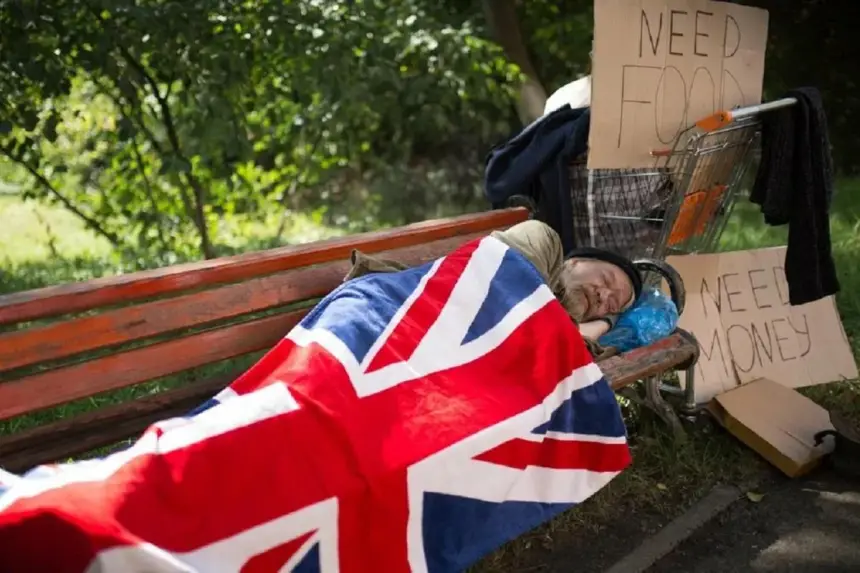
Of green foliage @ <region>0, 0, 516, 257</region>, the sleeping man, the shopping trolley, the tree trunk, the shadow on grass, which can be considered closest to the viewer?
the sleeping man

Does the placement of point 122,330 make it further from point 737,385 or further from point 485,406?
point 737,385

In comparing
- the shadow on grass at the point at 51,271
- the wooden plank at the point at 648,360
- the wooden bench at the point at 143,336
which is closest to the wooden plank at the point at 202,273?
the wooden bench at the point at 143,336

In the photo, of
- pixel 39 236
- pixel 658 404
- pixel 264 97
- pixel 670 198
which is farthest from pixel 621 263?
pixel 39 236

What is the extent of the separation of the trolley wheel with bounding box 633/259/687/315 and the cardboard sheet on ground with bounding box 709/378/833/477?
508 millimetres

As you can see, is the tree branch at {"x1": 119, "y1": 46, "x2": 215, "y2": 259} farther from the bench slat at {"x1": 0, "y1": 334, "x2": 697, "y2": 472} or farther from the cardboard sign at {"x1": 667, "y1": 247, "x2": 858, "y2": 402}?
the cardboard sign at {"x1": 667, "y1": 247, "x2": 858, "y2": 402}

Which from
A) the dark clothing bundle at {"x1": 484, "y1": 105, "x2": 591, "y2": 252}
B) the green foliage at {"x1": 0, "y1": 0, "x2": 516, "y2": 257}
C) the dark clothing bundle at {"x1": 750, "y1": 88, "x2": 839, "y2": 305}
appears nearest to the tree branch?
the green foliage at {"x1": 0, "y1": 0, "x2": 516, "y2": 257}

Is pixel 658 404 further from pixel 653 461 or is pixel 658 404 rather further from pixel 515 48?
pixel 515 48

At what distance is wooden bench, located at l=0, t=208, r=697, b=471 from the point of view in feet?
7.07

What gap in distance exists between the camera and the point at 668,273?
322cm

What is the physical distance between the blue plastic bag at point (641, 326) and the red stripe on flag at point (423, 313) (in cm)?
A: 66

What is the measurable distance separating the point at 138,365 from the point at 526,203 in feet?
5.93

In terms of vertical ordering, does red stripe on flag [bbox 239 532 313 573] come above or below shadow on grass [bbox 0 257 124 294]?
above

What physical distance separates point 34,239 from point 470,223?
5775mm

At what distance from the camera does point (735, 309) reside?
3875 millimetres
